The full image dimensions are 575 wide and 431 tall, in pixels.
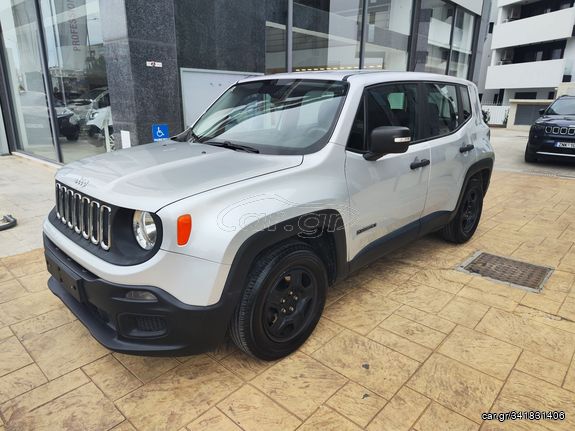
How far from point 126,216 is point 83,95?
6445mm

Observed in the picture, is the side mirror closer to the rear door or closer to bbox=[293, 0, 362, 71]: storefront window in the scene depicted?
the rear door

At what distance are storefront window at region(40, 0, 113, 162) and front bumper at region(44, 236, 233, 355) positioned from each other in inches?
202

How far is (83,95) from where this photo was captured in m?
7.40

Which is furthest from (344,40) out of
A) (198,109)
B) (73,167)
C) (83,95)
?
(73,167)

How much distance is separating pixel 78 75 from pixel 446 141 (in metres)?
6.71

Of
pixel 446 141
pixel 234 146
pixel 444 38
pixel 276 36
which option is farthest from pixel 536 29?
pixel 234 146

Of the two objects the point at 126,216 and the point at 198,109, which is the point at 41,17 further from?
the point at 126,216

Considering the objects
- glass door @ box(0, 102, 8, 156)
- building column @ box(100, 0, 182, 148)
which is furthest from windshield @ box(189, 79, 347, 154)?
glass door @ box(0, 102, 8, 156)

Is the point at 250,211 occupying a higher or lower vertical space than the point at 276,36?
lower

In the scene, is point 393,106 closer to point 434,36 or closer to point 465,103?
point 465,103

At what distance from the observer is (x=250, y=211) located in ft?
6.82

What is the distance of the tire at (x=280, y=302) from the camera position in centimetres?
221

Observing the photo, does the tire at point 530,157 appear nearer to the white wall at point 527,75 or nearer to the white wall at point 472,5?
the white wall at point 472,5

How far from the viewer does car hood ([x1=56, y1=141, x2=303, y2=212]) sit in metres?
2.04
